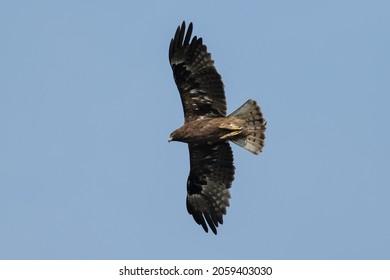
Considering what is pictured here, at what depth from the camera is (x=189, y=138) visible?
57.2 ft

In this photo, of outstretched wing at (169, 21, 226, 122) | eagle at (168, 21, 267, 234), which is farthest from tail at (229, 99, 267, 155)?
outstretched wing at (169, 21, 226, 122)

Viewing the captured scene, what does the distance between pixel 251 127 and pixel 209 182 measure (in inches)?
64.8

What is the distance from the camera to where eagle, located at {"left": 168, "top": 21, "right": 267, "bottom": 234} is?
17.3 m

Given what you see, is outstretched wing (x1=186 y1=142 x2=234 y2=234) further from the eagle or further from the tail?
the tail

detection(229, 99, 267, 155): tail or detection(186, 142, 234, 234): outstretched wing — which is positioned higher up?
detection(229, 99, 267, 155): tail

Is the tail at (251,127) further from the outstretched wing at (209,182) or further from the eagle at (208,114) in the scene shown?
the outstretched wing at (209,182)

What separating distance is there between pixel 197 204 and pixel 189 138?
177cm

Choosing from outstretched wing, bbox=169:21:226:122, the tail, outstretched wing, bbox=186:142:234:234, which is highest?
outstretched wing, bbox=169:21:226:122

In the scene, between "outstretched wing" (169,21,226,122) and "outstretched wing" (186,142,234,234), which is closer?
"outstretched wing" (169,21,226,122)

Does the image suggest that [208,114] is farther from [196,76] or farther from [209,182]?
[209,182]
